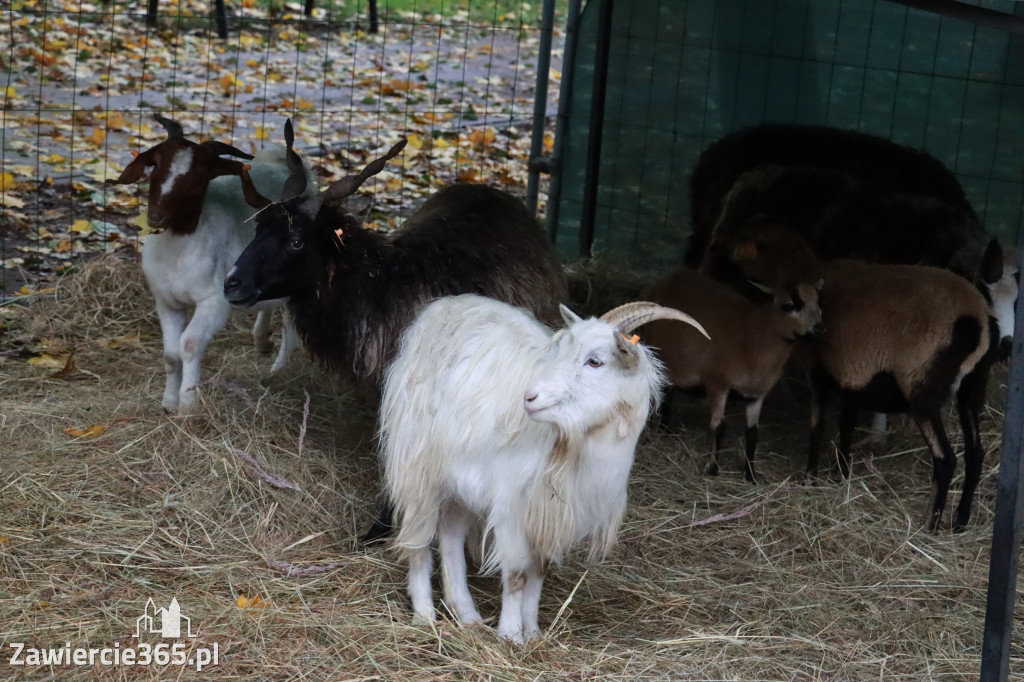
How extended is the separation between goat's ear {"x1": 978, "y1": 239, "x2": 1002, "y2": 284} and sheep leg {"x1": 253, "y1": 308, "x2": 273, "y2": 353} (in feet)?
12.7

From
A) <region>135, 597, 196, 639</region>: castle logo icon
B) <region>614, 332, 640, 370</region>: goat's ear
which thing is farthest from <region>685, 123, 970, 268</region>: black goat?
<region>135, 597, 196, 639</region>: castle logo icon

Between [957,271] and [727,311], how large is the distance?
4.62 ft

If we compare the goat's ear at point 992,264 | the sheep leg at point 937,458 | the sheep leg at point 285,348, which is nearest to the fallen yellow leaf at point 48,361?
the sheep leg at point 285,348

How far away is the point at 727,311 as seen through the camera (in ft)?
19.2

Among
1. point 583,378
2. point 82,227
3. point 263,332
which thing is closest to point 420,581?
point 583,378

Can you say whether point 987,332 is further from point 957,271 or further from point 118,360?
point 118,360

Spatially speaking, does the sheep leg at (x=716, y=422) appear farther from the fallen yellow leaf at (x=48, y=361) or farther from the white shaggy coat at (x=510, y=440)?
the fallen yellow leaf at (x=48, y=361)

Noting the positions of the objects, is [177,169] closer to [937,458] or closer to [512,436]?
[512,436]

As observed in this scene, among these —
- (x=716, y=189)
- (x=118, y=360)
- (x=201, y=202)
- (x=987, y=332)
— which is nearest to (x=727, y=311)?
(x=987, y=332)

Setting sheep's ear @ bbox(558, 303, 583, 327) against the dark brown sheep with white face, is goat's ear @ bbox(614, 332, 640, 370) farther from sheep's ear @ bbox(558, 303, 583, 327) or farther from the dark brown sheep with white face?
the dark brown sheep with white face

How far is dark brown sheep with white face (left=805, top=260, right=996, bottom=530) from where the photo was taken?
5.25m

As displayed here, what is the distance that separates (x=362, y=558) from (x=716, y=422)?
2058 mm

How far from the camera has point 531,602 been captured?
4242 mm

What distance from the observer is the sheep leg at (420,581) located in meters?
4.35
